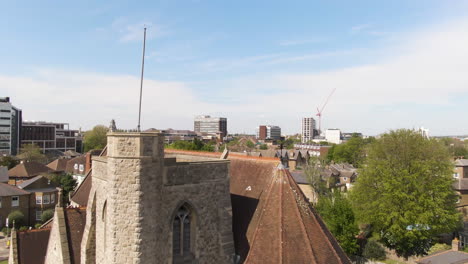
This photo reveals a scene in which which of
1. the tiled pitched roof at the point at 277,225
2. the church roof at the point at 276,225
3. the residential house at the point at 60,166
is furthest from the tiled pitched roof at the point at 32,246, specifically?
the residential house at the point at 60,166

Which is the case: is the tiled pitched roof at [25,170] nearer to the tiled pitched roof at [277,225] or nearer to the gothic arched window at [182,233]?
the tiled pitched roof at [277,225]

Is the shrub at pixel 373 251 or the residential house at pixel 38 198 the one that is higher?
the residential house at pixel 38 198

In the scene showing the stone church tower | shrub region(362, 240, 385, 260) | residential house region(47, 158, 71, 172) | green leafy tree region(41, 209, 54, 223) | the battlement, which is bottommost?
shrub region(362, 240, 385, 260)

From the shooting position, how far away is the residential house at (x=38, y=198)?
4119 centimetres

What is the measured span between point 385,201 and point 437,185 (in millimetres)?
4434

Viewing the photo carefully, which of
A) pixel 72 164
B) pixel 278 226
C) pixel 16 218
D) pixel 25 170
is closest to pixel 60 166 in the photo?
pixel 72 164

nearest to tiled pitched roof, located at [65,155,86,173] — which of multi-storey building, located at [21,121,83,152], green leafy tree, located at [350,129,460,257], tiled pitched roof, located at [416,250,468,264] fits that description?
multi-storey building, located at [21,121,83,152]

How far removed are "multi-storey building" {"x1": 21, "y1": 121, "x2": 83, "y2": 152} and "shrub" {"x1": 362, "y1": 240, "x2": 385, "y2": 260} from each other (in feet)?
310

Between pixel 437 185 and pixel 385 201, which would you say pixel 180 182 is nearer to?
pixel 385 201

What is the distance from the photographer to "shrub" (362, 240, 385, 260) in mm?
29344

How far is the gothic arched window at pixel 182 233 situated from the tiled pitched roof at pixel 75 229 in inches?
209

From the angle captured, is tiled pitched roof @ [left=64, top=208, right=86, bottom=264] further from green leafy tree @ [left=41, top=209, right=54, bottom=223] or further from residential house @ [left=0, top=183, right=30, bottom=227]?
residential house @ [left=0, top=183, right=30, bottom=227]

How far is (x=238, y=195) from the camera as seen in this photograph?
606 inches

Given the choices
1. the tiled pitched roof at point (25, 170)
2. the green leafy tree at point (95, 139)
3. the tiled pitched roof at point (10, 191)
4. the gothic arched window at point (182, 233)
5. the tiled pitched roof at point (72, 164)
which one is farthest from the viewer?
the green leafy tree at point (95, 139)
